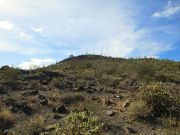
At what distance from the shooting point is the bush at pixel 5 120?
15.6 m

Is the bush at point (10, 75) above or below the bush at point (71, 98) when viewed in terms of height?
above

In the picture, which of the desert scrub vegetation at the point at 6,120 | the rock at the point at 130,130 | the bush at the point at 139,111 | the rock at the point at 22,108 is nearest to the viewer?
the rock at the point at 130,130

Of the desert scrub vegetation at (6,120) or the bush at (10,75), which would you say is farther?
the bush at (10,75)

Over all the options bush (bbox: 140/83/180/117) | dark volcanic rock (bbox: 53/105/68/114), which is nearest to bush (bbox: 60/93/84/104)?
dark volcanic rock (bbox: 53/105/68/114)

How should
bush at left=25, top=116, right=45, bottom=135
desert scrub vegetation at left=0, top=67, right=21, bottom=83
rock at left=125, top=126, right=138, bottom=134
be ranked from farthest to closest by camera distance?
desert scrub vegetation at left=0, top=67, right=21, bottom=83, rock at left=125, top=126, right=138, bottom=134, bush at left=25, top=116, right=45, bottom=135

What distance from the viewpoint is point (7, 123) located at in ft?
51.7

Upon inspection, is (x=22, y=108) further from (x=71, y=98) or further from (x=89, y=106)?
(x=89, y=106)

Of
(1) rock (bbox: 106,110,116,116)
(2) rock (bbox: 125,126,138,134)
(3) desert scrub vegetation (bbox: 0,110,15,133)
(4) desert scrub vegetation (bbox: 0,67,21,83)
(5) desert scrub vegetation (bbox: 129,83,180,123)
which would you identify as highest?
(4) desert scrub vegetation (bbox: 0,67,21,83)

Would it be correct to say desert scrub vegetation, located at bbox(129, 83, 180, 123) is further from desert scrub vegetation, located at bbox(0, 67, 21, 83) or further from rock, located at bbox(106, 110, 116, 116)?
desert scrub vegetation, located at bbox(0, 67, 21, 83)

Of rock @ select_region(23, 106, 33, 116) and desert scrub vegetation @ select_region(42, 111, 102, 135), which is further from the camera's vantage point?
rock @ select_region(23, 106, 33, 116)

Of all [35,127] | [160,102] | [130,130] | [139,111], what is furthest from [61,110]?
[160,102]

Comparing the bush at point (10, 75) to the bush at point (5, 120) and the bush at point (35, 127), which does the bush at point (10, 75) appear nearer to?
the bush at point (5, 120)

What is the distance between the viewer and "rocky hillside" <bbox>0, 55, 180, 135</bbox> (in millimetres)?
14434

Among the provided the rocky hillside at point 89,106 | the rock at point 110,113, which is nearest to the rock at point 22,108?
the rocky hillside at point 89,106
